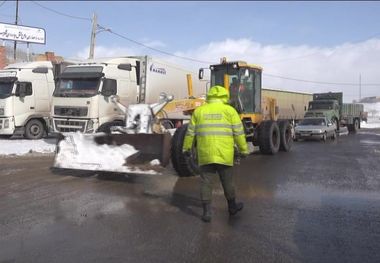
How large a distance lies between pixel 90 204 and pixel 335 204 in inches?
160

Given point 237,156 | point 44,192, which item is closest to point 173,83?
point 44,192

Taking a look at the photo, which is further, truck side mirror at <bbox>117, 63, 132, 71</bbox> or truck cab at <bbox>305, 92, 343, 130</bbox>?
truck cab at <bbox>305, 92, 343, 130</bbox>

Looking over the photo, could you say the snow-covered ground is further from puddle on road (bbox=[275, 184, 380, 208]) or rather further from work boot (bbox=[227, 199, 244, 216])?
work boot (bbox=[227, 199, 244, 216])

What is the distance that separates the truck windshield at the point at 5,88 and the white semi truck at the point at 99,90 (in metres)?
3.97

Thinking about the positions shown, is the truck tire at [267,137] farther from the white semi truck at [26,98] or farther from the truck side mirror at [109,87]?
the white semi truck at [26,98]

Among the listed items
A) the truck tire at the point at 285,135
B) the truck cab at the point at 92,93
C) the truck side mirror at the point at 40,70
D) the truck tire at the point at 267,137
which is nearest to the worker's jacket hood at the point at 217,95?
the truck cab at the point at 92,93

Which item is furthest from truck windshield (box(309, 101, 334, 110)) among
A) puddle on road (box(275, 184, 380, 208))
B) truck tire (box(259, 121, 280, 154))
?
puddle on road (box(275, 184, 380, 208))

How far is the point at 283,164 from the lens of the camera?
1289 cm

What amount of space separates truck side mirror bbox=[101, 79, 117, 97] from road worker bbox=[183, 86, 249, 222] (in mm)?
8971

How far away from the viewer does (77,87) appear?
1530cm

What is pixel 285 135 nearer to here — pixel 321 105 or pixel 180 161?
pixel 180 161

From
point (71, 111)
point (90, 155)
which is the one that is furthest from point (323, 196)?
point (71, 111)

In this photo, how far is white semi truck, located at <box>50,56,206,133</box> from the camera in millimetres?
14891

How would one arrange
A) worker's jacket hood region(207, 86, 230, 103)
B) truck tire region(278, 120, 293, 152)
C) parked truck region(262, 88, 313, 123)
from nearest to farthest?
worker's jacket hood region(207, 86, 230, 103), truck tire region(278, 120, 293, 152), parked truck region(262, 88, 313, 123)
